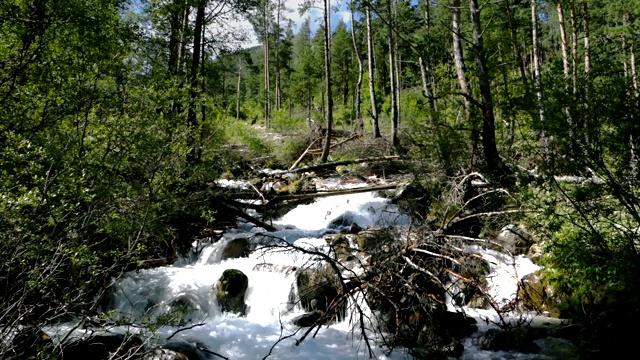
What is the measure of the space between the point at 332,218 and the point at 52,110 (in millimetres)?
7751

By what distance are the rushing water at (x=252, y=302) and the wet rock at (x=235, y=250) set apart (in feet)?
0.43

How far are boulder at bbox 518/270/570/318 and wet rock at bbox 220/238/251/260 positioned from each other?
595 cm

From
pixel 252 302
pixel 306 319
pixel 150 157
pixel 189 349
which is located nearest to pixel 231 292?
pixel 252 302

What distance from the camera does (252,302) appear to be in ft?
26.0

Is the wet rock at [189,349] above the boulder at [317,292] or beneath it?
beneath

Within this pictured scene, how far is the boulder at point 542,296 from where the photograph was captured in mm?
6965

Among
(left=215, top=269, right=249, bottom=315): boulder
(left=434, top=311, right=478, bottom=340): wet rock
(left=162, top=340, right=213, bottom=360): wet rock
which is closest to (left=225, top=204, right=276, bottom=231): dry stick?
(left=215, top=269, right=249, bottom=315): boulder

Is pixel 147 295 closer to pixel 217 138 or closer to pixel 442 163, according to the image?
pixel 217 138

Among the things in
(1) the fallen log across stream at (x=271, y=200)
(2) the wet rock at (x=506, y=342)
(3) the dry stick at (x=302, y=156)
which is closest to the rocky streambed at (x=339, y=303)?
(2) the wet rock at (x=506, y=342)

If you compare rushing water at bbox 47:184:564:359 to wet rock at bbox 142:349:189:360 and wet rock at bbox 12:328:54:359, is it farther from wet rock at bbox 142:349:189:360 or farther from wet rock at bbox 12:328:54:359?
wet rock at bbox 12:328:54:359

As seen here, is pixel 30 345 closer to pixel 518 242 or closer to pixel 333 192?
pixel 518 242

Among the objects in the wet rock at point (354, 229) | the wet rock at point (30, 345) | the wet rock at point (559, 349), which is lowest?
the wet rock at point (559, 349)

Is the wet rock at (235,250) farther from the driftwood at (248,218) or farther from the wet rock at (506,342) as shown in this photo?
the wet rock at (506,342)

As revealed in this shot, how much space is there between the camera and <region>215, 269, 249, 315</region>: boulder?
7777 millimetres
